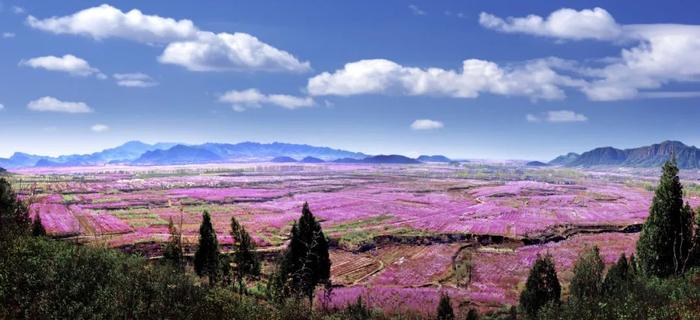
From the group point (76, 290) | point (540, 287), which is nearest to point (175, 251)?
point (76, 290)

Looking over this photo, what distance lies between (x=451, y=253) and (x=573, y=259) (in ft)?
42.9

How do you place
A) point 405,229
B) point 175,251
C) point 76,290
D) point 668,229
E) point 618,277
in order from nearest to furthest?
1. point 76,290
2. point 668,229
3. point 618,277
4. point 175,251
5. point 405,229

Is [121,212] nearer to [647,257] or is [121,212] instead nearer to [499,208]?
[499,208]

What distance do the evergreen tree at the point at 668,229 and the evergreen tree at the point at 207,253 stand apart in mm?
27072

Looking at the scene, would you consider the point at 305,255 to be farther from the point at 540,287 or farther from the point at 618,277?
the point at 618,277

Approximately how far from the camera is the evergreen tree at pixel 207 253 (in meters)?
33.6

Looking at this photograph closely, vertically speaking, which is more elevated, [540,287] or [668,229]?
[668,229]

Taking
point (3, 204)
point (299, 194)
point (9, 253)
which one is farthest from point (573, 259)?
point (299, 194)

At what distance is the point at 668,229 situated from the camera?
1015 inches

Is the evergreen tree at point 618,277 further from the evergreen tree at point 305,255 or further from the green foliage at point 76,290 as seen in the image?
the green foliage at point 76,290

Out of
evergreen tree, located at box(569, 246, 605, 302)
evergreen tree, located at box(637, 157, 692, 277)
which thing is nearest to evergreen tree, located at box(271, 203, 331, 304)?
evergreen tree, located at box(569, 246, 605, 302)

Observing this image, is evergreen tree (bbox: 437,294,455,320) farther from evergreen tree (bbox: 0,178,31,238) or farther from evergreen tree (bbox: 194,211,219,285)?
evergreen tree (bbox: 0,178,31,238)

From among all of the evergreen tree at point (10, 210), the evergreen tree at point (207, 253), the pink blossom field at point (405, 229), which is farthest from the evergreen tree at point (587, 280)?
the evergreen tree at point (10, 210)

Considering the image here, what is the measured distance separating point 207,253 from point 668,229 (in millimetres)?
28925
